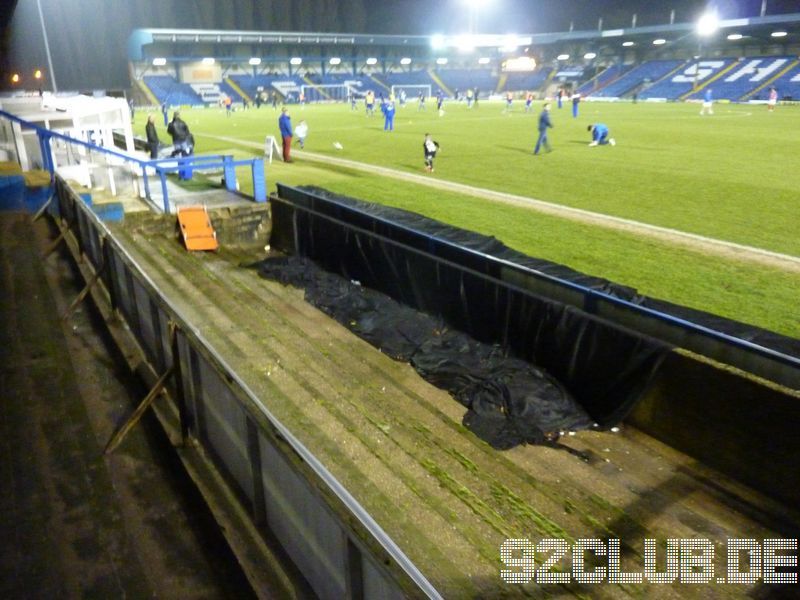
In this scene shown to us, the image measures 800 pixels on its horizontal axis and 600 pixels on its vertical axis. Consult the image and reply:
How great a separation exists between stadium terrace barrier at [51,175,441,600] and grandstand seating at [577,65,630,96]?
242 ft

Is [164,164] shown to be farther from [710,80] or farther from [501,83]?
[501,83]

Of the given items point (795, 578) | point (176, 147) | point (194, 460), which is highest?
point (176, 147)

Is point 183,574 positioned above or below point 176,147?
below

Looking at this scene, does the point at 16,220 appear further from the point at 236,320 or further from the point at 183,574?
the point at 183,574

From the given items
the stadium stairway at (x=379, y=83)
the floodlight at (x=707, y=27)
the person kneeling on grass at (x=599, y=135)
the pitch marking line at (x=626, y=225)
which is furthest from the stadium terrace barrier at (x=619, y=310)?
the stadium stairway at (x=379, y=83)

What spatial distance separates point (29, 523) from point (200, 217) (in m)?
9.05

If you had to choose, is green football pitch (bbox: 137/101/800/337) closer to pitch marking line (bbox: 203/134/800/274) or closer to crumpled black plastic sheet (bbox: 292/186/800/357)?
pitch marking line (bbox: 203/134/800/274)

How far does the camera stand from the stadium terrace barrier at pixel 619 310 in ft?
18.2

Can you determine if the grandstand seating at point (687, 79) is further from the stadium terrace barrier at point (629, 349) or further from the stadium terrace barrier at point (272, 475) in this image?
the stadium terrace barrier at point (272, 475)

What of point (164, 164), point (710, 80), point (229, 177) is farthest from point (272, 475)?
point (710, 80)

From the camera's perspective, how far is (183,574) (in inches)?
161

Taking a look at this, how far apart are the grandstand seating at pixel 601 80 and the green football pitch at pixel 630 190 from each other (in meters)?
39.3

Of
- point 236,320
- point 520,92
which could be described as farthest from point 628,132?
point 520,92

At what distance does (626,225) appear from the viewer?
43.4ft
